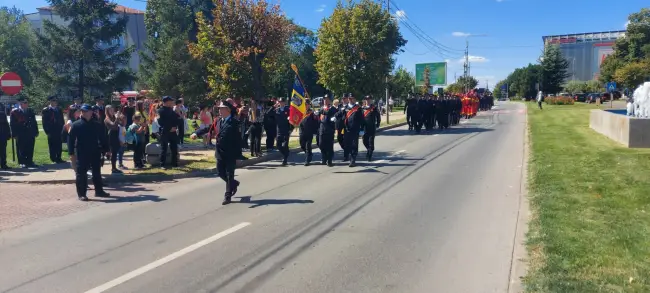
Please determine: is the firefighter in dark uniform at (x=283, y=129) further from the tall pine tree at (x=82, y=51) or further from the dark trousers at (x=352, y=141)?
the tall pine tree at (x=82, y=51)

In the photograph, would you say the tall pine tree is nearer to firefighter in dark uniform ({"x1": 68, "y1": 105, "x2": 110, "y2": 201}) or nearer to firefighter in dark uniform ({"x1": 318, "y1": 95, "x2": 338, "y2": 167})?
firefighter in dark uniform ({"x1": 318, "y1": 95, "x2": 338, "y2": 167})

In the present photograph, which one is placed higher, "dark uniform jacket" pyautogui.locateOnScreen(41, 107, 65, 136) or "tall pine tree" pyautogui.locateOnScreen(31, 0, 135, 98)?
"tall pine tree" pyautogui.locateOnScreen(31, 0, 135, 98)

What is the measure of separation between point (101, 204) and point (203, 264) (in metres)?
4.33

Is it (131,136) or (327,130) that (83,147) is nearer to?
(131,136)

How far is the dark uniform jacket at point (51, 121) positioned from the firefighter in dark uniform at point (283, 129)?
595 cm

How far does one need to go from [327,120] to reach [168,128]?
13.1 feet

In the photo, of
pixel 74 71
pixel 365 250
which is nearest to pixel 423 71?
pixel 74 71

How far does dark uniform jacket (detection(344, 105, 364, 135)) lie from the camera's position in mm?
13438

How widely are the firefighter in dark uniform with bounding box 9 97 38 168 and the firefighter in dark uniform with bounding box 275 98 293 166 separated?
20.7 feet

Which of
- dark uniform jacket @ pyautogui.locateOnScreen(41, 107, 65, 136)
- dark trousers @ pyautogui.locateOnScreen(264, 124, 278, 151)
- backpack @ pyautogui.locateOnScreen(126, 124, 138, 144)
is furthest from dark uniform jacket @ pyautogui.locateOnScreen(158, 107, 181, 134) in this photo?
dark trousers @ pyautogui.locateOnScreen(264, 124, 278, 151)

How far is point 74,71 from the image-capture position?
27781mm

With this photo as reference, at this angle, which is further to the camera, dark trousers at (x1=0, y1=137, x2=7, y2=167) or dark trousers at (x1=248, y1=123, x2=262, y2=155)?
dark trousers at (x1=248, y1=123, x2=262, y2=155)

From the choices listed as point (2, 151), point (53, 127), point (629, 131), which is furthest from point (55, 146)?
point (629, 131)

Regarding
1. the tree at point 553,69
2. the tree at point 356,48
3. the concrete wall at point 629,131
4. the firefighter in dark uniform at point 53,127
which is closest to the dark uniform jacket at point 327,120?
the firefighter in dark uniform at point 53,127
